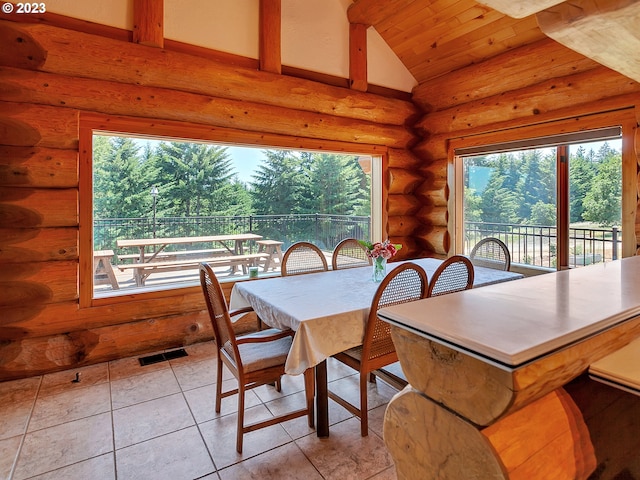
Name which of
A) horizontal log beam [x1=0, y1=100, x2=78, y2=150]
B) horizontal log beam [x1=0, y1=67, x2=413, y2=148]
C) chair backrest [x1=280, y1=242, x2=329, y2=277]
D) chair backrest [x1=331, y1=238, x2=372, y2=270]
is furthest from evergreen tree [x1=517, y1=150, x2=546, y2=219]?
horizontal log beam [x1=0, y1=100, x2=78, y2=150]

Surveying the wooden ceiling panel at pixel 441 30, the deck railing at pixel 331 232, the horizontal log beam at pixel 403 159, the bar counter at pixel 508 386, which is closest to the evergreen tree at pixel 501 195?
the deck railing at pixel 331 232

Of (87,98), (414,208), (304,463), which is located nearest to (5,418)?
(304,463)

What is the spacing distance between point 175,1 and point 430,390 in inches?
153

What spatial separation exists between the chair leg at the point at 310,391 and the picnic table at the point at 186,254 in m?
1.88

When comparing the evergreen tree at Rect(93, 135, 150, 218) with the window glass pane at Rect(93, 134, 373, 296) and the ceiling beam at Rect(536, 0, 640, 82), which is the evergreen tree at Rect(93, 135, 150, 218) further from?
the ceiling beam at Rect(536, 0, 640, 82)

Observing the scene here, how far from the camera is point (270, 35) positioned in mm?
3859

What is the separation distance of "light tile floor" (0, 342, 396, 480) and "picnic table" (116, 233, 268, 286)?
43.3 inches

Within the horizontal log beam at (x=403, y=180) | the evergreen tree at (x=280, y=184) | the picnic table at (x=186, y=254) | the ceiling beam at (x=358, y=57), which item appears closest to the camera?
the picnic table at (x=186, y=254)

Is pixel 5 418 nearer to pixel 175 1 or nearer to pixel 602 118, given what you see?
pixel 175 1

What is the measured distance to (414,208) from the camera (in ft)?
16.8

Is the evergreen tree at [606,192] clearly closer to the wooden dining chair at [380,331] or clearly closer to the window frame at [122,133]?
the wooden dining chair at [380,331]

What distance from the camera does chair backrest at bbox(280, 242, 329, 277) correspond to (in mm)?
3262

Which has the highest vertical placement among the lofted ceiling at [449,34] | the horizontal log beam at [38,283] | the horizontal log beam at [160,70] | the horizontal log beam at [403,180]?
the lofted ceiling at [449,34]

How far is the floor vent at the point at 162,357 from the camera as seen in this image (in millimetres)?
3258
